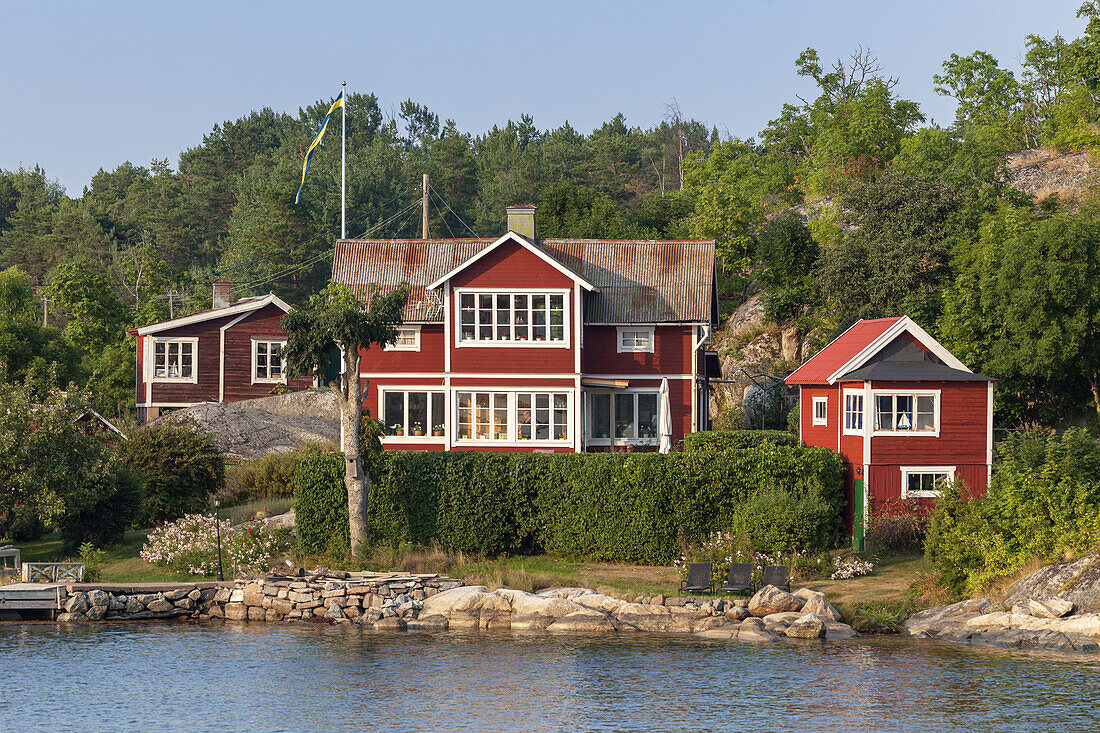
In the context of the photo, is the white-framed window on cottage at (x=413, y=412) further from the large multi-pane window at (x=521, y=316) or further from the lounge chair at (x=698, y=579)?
the lounge chair at (x=698, y=579)

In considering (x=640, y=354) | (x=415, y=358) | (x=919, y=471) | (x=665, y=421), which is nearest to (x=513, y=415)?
(x=415, y=358)

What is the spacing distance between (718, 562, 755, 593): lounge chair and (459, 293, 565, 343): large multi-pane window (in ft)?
45.3

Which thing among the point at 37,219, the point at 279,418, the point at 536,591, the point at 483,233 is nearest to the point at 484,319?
the point at 279,418

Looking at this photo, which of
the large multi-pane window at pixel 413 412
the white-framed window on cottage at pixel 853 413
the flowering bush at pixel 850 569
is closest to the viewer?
the flowering bush at pixel 850 569

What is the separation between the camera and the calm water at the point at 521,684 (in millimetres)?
18672

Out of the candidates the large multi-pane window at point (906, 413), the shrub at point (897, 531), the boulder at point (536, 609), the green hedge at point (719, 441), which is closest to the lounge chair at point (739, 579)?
the boulder at point (536, 609)

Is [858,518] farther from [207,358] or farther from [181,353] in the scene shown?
[181,353]

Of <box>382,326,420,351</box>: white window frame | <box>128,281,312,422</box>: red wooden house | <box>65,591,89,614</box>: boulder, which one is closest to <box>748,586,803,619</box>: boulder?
<box>65,591,89,614</box>: boulder

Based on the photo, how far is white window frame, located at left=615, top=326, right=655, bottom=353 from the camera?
134 ft

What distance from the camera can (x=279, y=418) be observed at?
45031 mm

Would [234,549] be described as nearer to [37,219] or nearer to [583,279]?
[583,279]

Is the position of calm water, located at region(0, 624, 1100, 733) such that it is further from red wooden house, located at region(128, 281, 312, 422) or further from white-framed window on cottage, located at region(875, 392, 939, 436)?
red wooden house, located at region(128, 281, 312, 422)

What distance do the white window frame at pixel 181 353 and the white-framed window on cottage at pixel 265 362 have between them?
2558 millimetres

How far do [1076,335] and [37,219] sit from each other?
86.0 m
